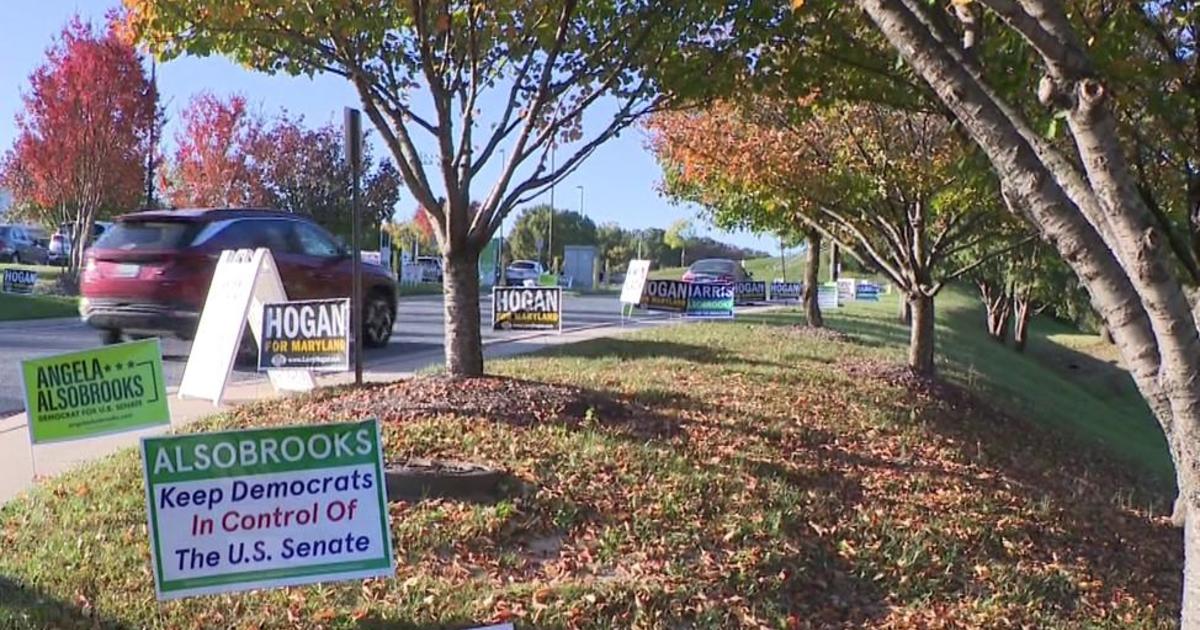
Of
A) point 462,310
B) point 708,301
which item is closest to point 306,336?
A: point 462,310

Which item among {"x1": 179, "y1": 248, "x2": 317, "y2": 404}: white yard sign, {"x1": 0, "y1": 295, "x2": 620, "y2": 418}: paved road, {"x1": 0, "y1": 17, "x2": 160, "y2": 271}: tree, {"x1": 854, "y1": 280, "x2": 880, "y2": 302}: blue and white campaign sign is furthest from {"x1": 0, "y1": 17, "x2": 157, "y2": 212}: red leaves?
{"x1": 854, "y1": 280, "x2": 880, "y2": 302}: blue and white campaign sign

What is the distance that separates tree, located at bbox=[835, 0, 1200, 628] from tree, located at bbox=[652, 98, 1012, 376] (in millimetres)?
6829

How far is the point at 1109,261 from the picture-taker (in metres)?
3.86

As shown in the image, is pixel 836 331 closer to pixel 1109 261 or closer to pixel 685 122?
pixel 685 122

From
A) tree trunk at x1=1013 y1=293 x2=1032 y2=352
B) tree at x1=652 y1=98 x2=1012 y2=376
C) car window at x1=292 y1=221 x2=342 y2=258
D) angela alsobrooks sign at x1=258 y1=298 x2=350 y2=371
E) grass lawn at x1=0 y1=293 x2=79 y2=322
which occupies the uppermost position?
tree at x1=652 y1=98 x2=1012 y2=376

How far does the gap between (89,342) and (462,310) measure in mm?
8291

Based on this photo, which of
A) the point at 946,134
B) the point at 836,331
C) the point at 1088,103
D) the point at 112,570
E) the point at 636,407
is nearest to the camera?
the point at 1088,103

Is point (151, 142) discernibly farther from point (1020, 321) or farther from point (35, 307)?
point (1020, 321)

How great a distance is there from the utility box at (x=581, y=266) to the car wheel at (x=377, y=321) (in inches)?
1523

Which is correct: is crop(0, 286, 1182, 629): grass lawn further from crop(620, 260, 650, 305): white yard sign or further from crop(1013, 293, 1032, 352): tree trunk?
crop(1013, 293, 1032, 352): tree trunk

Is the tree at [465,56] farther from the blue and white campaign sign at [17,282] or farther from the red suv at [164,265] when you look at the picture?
the blue and white campaign sign at [17,282]

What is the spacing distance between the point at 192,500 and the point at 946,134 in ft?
30.4

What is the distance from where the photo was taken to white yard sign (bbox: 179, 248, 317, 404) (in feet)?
26.8

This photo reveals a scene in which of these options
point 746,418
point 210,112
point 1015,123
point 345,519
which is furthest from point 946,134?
point 210,112
